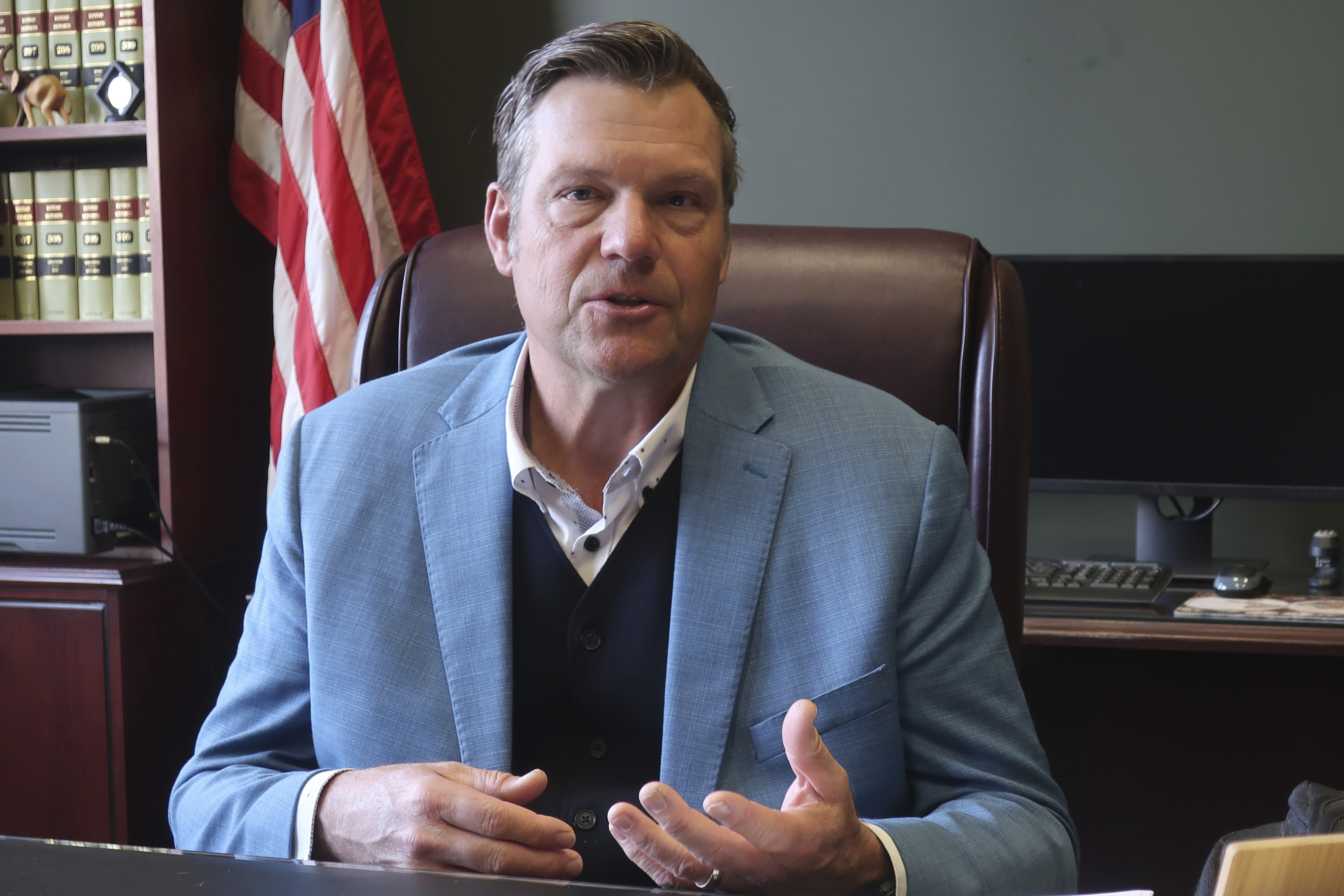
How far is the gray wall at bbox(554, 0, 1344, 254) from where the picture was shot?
2113mm

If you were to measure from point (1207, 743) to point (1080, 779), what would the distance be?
20cm

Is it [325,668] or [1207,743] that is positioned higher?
[325,668]

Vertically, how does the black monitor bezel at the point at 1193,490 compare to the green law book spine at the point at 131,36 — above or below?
below

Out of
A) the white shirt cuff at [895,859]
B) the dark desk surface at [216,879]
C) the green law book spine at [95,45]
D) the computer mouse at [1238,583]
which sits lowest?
the white shirt cuff at [895,859]

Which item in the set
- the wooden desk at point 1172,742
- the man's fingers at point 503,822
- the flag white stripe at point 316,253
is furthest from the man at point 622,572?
the flag white stripe at point 316,253

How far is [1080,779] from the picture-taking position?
1914 millimetres

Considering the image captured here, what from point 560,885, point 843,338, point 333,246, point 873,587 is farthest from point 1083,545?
point 560,885

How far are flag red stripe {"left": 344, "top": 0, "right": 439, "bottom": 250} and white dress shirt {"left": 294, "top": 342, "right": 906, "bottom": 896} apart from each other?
133cm

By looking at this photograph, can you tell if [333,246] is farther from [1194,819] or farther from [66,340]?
[1194,819]

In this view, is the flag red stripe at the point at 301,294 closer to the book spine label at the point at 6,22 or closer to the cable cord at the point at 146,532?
the cable cord at the point at 146,532

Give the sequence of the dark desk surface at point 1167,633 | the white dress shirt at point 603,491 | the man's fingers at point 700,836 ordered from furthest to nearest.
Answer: the dark desk surface at point 1167,633, the white dress shirt at point 603,491, the man's fingers at point 700,836

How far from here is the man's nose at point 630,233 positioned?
1.06 meters

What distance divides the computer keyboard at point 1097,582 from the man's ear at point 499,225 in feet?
3.35

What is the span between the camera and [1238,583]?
185 cm
